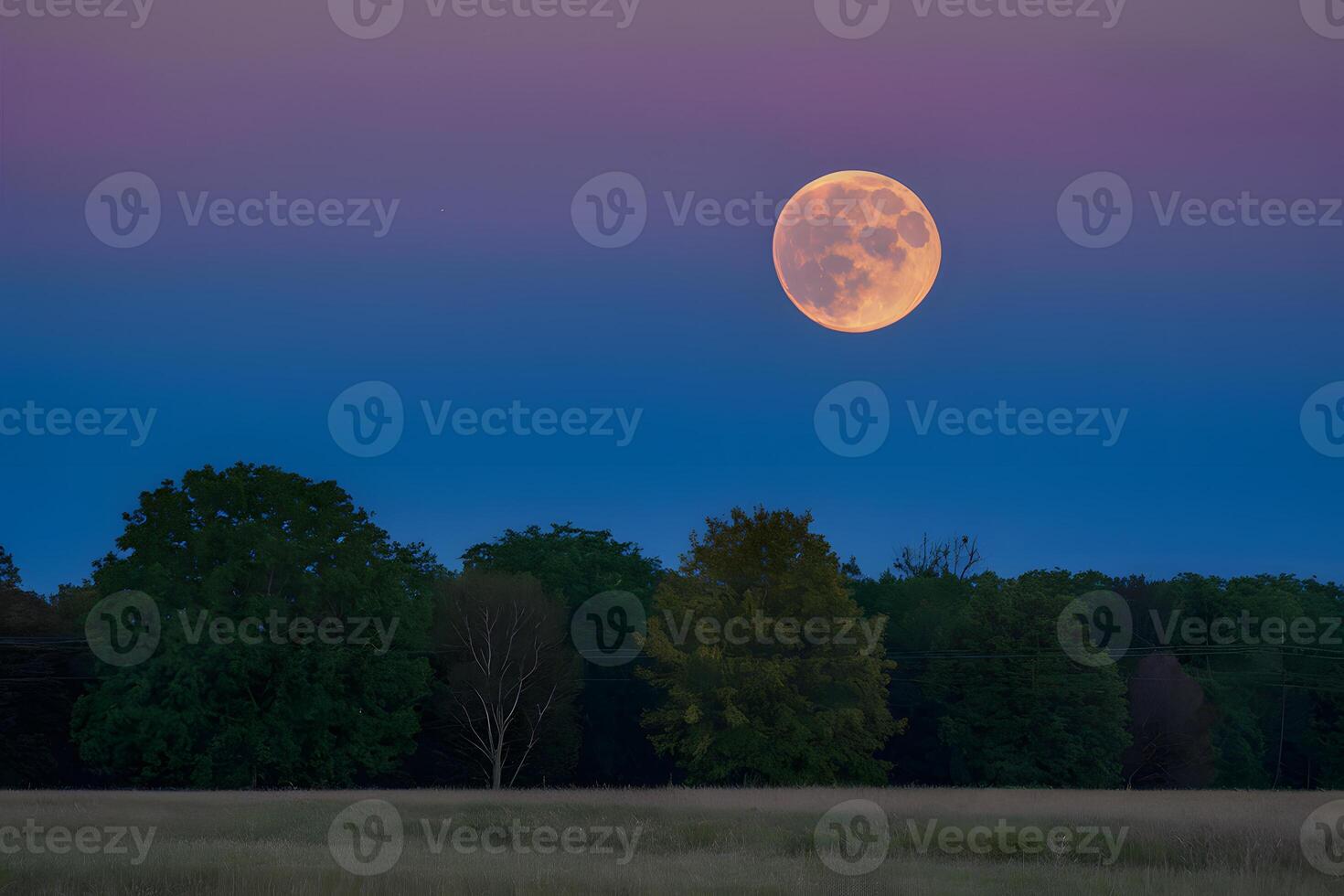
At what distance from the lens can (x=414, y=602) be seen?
62.9m

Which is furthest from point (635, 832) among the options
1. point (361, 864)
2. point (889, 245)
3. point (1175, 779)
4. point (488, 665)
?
point (1175, 779)

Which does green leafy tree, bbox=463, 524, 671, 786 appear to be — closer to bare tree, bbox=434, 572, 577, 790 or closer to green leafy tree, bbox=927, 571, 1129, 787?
bare tree, bbox=434, 572, 577, 790

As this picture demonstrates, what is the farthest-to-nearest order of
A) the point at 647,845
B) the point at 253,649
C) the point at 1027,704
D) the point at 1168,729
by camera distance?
the point at 1168,729
the point at 1027,704
the point at 253,649
the point at 647,845

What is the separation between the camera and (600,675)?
77375 millimetres

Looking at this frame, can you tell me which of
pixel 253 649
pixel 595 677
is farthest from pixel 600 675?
pixel 253 649

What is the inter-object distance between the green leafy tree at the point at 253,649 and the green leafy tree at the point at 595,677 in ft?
48.7

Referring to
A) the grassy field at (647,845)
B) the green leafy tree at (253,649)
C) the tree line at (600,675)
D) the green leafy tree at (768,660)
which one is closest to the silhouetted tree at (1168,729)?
the tree line at (600,675)

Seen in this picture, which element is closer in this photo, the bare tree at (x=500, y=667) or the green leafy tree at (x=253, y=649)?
the green leafy tree at (x=253, y=649)

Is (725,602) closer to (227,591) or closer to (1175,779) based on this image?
(227,591)

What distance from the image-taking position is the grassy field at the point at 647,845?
20297 millimetres

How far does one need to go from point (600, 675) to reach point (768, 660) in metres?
22.5

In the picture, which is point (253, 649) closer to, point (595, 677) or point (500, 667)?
point (500, 667)

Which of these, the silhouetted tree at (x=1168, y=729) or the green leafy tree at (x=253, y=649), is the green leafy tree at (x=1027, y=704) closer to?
the silhouetted tree at (x=1168, y=729)

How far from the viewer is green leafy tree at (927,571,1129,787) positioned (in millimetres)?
67312
